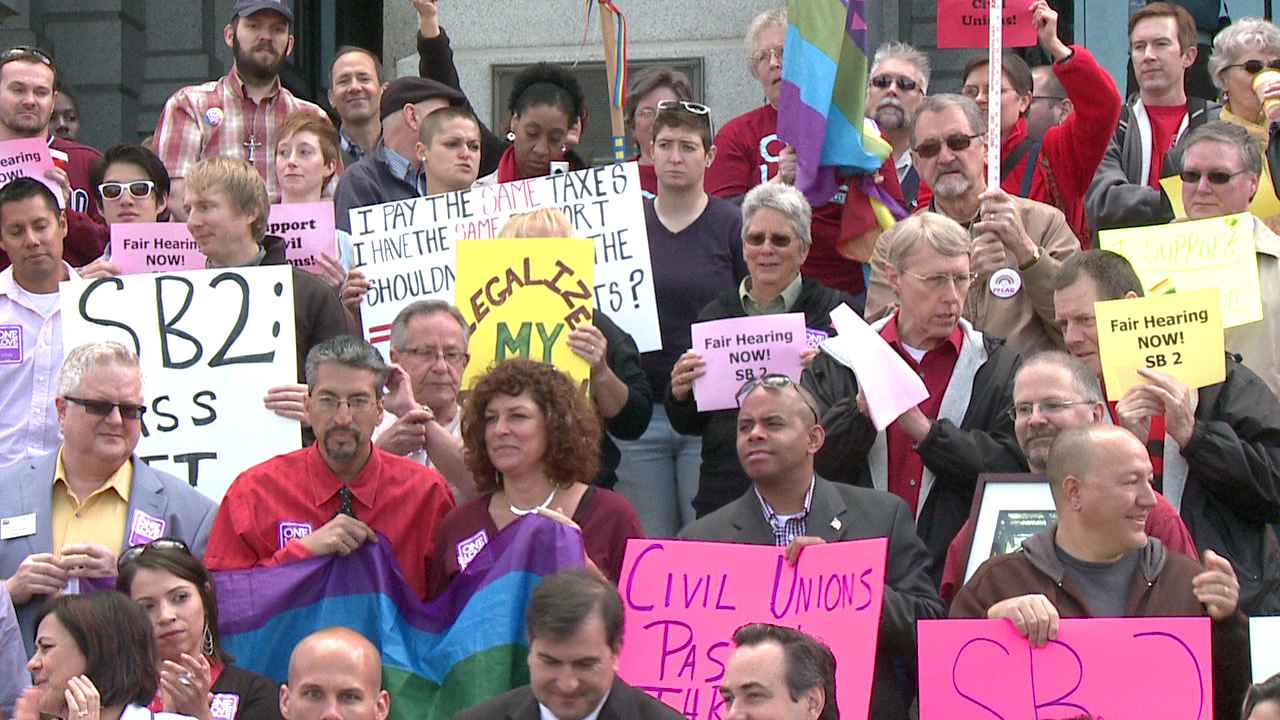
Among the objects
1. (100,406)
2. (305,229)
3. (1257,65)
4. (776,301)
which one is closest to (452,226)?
(305,229)

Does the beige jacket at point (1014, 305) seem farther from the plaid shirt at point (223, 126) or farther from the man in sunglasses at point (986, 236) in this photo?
the plaid shirt at point (223, 126)

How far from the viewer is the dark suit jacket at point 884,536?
709cm

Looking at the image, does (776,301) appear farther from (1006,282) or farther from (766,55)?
(766,55)

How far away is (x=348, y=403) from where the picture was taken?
7582mm

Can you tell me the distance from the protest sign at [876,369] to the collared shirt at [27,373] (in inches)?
121

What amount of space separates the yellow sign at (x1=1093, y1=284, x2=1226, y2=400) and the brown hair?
183cm

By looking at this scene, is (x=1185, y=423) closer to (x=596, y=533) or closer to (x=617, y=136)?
(x=596, y=533)

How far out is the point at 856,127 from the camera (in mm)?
9891

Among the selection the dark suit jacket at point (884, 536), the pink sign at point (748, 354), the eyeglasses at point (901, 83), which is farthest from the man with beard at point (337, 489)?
the eyeglasses at point (901, 83)

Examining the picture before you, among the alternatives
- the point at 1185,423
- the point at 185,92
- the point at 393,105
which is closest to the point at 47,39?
the point at 185,92

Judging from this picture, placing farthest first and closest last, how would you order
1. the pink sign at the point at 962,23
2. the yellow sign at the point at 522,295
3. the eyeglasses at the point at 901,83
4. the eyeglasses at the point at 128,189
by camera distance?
1. the eyeglasses at the point at 901,83
2. the pink sign at the point at 962,23
3. the eyeglasses at the point at 128,189
4. the yellow sign at the point at 522,295

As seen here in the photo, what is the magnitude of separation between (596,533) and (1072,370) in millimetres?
1704

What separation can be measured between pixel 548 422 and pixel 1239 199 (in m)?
3.03

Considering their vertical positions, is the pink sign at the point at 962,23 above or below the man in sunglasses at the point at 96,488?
above
